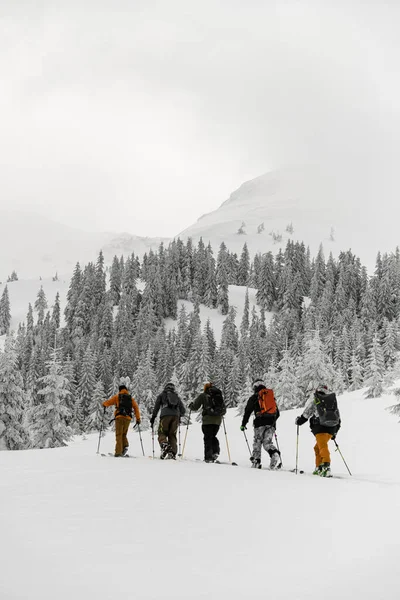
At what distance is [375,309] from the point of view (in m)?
130

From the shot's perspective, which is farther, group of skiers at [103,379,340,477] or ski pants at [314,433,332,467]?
group of skiers at [103,379,340,477]

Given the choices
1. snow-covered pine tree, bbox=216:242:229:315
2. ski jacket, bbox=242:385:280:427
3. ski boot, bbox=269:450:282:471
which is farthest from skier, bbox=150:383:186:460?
snow-covered pine tree, bbox=216:242:229:315

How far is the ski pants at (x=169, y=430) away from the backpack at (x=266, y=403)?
242 centimetres

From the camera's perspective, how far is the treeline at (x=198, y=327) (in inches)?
3519

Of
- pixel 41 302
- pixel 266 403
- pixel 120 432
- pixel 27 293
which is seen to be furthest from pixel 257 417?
pixel 27 293

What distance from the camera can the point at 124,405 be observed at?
50.9ft

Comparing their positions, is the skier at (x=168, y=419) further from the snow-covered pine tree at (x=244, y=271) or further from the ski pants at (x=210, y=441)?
the snow-covered pine tree at (x=244, y=271)

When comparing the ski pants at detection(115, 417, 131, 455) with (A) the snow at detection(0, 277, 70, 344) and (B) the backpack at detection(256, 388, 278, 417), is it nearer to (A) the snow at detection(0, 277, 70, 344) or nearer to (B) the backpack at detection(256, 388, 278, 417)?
(B) the backpack at detection(256, 388, 278, 417)

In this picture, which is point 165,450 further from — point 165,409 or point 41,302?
point 41,302

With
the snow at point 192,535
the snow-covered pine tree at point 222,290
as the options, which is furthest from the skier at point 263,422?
the snow-covered pine tree at point 222,290

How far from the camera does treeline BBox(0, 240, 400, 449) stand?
89375 millimetres

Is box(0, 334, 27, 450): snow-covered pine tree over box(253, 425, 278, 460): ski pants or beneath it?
beneath

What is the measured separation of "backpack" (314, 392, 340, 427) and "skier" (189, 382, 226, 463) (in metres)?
2.84

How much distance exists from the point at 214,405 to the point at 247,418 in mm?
1224
